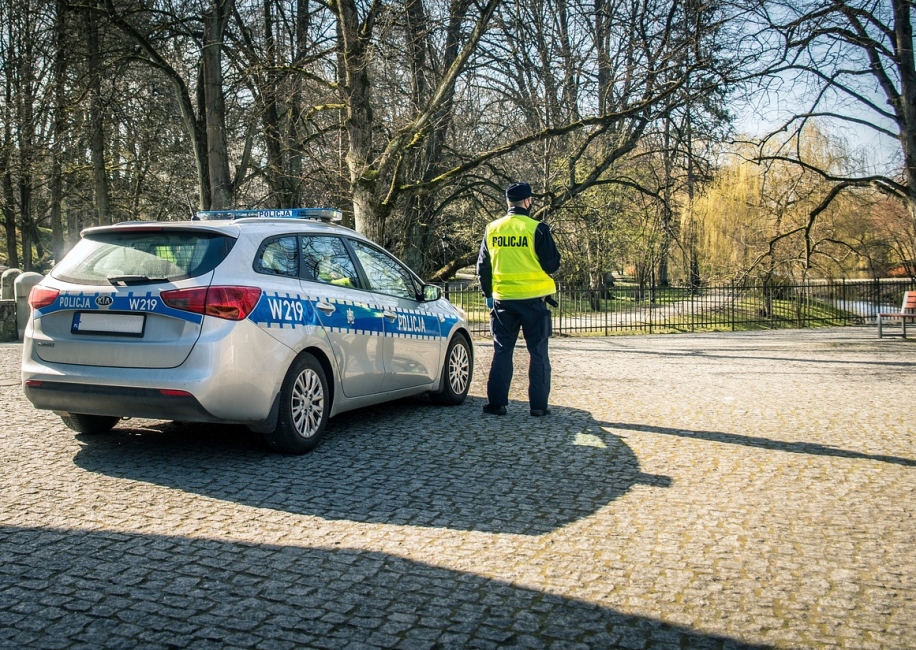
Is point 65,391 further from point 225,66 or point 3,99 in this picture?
point 3,99

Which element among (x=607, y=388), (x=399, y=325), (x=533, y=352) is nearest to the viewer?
(x=399, y=325)

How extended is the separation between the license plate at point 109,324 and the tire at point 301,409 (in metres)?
1.03

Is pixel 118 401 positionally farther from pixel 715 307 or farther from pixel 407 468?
pixel 715 307

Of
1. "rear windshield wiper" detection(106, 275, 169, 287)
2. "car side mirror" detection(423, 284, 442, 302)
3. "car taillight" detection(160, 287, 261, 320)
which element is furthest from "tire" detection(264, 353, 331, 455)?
"car side mirror" detection(423, 284, 442, 302)

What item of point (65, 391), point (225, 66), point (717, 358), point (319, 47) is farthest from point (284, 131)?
point (65, 391)

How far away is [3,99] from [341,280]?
20445mm

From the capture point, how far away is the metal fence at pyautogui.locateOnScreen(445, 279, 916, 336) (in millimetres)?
22688

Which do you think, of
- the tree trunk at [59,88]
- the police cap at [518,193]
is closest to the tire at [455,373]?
the police cap at [518,193]

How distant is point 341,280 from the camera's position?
6.97m

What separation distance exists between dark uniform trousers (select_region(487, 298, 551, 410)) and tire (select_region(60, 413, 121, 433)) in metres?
3.34

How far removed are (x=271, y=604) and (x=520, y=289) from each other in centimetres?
489

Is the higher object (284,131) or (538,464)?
(284,131)

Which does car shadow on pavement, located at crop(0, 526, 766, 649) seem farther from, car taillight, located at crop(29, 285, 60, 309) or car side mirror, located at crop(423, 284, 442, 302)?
car side mirror, located at crop(423, 284, 442, 302)

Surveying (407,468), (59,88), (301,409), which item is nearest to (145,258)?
(301,409)
